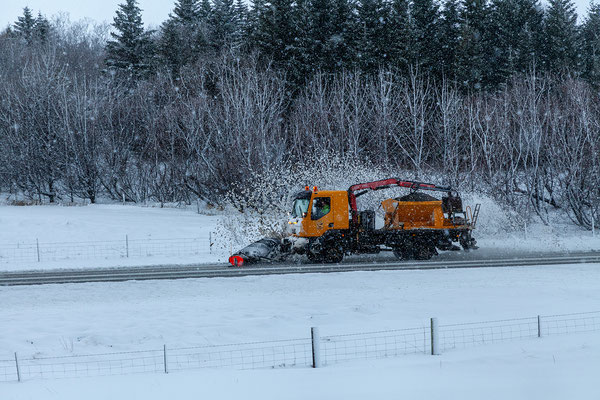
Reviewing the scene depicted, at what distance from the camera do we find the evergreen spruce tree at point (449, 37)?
46.7 meters

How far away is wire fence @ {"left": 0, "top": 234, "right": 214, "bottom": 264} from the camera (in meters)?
25.3

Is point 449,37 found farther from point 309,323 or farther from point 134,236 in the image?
point 309,323

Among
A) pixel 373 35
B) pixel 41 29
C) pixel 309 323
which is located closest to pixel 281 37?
pixel 373 35

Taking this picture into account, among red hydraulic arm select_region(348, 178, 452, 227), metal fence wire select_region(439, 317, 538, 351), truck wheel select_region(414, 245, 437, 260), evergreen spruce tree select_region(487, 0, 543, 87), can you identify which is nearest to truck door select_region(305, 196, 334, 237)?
red hydraulic arm select_region(348, 178, 452, 227)

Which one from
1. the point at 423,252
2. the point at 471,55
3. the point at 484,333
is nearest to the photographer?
the point at 484,333

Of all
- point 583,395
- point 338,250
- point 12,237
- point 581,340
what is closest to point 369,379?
point 583,395

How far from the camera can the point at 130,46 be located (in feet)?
200

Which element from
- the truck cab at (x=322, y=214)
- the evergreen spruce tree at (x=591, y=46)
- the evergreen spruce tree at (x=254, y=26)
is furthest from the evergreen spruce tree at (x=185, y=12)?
the truck cab at (x=322, y=214)

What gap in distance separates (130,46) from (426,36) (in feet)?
103

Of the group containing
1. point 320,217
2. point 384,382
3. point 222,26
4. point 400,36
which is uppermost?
point 222,26

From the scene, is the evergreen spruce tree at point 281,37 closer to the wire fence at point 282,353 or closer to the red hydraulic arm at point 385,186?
the red hydraulic arm at point 385,186

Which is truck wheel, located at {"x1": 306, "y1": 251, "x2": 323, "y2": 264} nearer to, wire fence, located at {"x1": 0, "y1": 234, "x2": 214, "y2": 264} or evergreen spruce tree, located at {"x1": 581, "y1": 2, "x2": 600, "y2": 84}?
wire fence, located at {"x1": 0, "y1": 234, "x2": 214, "y2": 264}

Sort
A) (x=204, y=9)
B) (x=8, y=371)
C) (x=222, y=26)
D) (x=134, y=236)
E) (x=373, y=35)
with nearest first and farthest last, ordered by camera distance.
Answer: (x=8, y=371) → (x=134, y=236) → (x=373, y=35) → (x=222, y=26) → (x=204, y=9)

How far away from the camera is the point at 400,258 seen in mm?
22484
